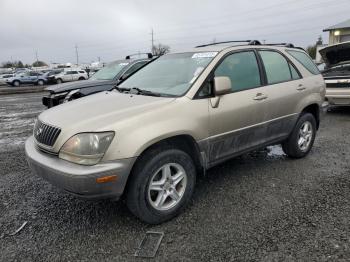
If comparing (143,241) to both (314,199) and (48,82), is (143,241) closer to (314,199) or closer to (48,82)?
(314,199)

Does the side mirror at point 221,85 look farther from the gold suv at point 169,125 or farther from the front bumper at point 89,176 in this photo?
the front bumper at point 89,176

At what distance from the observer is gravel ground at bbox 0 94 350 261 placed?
9.57 ft

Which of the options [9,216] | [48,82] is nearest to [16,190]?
[9,216]

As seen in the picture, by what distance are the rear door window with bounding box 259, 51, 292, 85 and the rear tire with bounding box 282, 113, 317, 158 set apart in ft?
2.46

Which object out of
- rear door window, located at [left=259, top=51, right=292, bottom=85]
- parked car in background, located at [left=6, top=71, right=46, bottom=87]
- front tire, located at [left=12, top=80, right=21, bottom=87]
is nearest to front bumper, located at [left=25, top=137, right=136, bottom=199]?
rear door window, located at [left=259, top=51, right=292, bottom=85]

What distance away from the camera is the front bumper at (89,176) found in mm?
2855

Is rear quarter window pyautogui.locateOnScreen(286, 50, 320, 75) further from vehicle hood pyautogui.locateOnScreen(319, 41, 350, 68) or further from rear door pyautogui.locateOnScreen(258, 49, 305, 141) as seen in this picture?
vehicle hood pyautogui.locateOnScreen(319, 41, 350, 68)

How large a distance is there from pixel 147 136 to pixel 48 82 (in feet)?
115

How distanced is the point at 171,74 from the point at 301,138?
245 cm

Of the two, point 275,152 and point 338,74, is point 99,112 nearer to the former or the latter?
point 275,152

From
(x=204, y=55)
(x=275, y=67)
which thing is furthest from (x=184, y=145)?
(x=275, y=67)

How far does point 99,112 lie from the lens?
329 centimetres

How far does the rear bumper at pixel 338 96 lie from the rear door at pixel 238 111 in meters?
5.17

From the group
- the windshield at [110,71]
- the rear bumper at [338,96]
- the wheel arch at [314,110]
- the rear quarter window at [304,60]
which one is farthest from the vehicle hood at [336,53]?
the windshield at [110,71]
